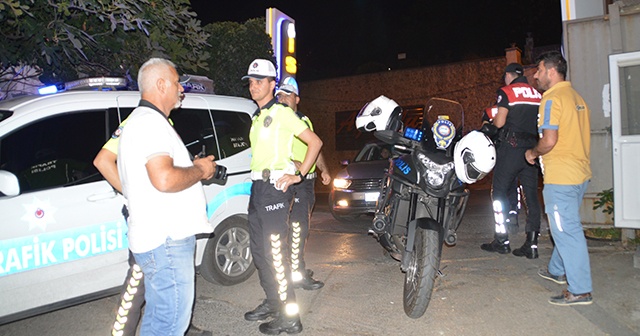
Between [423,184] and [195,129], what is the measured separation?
2219 millimetres

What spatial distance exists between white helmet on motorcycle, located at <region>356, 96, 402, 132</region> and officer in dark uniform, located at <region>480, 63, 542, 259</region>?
185 centimetres

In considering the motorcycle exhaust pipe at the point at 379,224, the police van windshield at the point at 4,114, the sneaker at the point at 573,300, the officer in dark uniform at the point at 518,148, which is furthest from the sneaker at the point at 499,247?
the police van windshield at the point at 4,114

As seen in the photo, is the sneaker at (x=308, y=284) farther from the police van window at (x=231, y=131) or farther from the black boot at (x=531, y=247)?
the black boot at (x=531, y=247)

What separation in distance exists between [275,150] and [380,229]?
1.29 meters

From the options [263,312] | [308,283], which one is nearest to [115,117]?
[263,312]

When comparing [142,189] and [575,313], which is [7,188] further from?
[575,313]

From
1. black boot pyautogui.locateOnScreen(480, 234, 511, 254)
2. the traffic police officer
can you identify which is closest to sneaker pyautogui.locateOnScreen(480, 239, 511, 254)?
black boot pyautogui.locateOnScreen(480, 234, 511, 254)

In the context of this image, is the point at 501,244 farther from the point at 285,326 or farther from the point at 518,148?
the point at 285,326

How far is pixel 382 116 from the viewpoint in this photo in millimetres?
4305

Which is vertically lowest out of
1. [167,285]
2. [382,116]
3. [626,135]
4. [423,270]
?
[423,270]

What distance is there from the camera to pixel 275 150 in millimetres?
3770

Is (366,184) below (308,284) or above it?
above

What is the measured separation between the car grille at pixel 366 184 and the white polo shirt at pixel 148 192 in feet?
19.0

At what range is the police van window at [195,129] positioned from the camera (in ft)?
15.2
